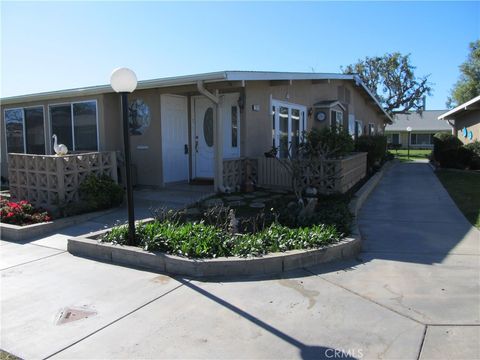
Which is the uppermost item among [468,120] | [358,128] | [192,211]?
[468,120]

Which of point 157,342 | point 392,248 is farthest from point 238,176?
point 157,342

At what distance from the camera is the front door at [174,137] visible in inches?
397

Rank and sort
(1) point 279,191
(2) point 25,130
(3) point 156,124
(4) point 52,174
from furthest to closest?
(2) point 25,130, (3) point 156,124, (1) point 279,191, (4) point 52,174

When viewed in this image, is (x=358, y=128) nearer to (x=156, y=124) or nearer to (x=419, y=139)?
(x=156, y=124)

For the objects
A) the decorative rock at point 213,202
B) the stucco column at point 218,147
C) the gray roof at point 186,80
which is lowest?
the decorative rock at point 213,202

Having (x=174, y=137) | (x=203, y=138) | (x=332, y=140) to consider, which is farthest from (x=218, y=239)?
(x=203, y=138)

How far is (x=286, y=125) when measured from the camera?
1191 cm

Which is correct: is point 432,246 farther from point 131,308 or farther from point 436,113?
point 436,113

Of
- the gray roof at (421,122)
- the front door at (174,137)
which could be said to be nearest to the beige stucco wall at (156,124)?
the front door at (174,137)

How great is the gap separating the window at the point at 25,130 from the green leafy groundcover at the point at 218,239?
311 inches

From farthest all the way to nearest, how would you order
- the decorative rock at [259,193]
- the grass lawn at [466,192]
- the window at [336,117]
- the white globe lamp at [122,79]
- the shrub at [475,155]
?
the shrub at [475,155] < the window at [336,117] < the decorative rock at [259,193] < the grass lawn at [466,192] < the white globe lamp at [122,79]

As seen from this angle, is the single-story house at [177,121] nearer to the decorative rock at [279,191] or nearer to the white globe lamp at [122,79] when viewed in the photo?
the decorative rock at [279,191]

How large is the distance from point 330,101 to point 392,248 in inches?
352

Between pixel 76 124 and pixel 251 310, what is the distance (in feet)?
29.3
